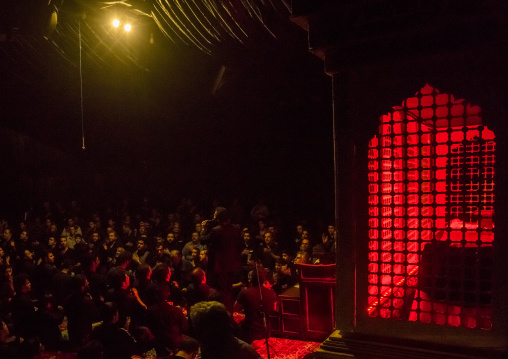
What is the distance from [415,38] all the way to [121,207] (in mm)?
13810

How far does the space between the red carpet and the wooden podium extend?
0.12 metres

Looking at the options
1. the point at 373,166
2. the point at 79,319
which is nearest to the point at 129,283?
the point at 79,319

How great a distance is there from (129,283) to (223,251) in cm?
168

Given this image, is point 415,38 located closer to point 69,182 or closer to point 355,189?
point 355,189

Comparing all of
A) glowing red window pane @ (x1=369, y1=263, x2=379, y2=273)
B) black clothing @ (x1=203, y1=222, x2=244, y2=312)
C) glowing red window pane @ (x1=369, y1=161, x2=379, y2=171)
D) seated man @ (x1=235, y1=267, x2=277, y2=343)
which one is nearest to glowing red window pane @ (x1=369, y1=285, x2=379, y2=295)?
glowing red window pane @ (x1=369, y1=263, x2=379, y2=273)

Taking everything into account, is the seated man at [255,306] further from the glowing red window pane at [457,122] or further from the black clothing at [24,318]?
the glowing red window pane at [457,122]

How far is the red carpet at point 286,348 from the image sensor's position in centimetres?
612

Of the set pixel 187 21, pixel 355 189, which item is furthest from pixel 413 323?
pixel 187 21

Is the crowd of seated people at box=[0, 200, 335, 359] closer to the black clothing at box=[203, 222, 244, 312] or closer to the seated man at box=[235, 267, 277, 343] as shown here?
the seated man at box=[235, 267, 277, 343]

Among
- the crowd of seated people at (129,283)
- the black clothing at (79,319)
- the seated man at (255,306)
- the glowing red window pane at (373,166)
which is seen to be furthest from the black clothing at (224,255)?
the glowing red window pane at (373,166)

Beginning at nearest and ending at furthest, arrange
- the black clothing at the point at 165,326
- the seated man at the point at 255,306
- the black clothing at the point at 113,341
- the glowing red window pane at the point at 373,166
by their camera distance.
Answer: the glowing red window pane at the point at 373,166
the black clothing at the point at 113,341
the black clothing at the point at 165,326
the seated man at the point at 255,306

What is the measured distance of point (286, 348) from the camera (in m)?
6.39

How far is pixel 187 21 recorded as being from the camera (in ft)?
21.2

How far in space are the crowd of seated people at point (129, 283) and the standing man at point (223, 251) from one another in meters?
0.40
